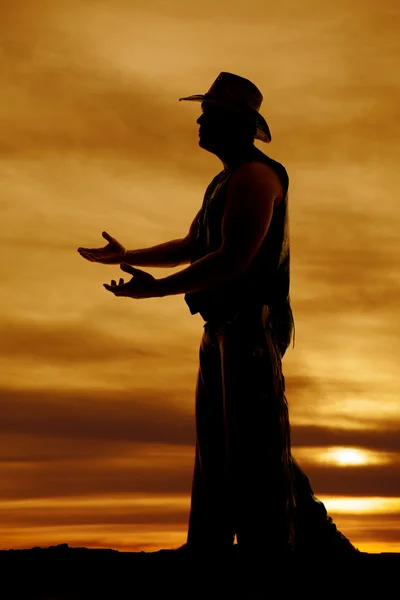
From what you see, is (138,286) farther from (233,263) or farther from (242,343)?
(242,343)

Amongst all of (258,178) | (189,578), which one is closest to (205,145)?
(258,178)

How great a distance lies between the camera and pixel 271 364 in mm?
7465

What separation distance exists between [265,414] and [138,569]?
1312 millimetres

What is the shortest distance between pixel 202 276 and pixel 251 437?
1.00m

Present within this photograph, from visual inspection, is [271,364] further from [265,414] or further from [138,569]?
[138,569]

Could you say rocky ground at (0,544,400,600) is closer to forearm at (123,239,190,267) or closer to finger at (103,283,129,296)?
finger at (103,283,129,296)

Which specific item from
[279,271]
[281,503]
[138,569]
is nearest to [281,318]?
[279,271]

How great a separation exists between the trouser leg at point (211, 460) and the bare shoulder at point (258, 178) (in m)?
0.93

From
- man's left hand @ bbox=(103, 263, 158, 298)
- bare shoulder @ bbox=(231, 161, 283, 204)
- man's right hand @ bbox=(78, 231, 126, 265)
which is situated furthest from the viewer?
man's right hand @ bbox=(78, 231, 126, 265)

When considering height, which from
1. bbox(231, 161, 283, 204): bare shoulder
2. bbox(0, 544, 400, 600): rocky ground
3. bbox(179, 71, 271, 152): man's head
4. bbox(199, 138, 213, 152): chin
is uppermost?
bbox(179, 71, 271, 152): man's head

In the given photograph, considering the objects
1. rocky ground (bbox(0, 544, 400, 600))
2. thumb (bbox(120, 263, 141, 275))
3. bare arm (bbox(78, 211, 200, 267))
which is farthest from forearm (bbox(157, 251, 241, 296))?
rocky ground (bbox(0, 544, 400, 600))

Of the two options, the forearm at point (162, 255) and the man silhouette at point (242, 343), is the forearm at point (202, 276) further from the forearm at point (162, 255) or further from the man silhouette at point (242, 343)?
the forearm at point (162, 255)

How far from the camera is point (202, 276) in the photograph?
7.15 m

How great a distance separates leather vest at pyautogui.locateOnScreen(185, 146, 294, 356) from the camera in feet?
24.3
